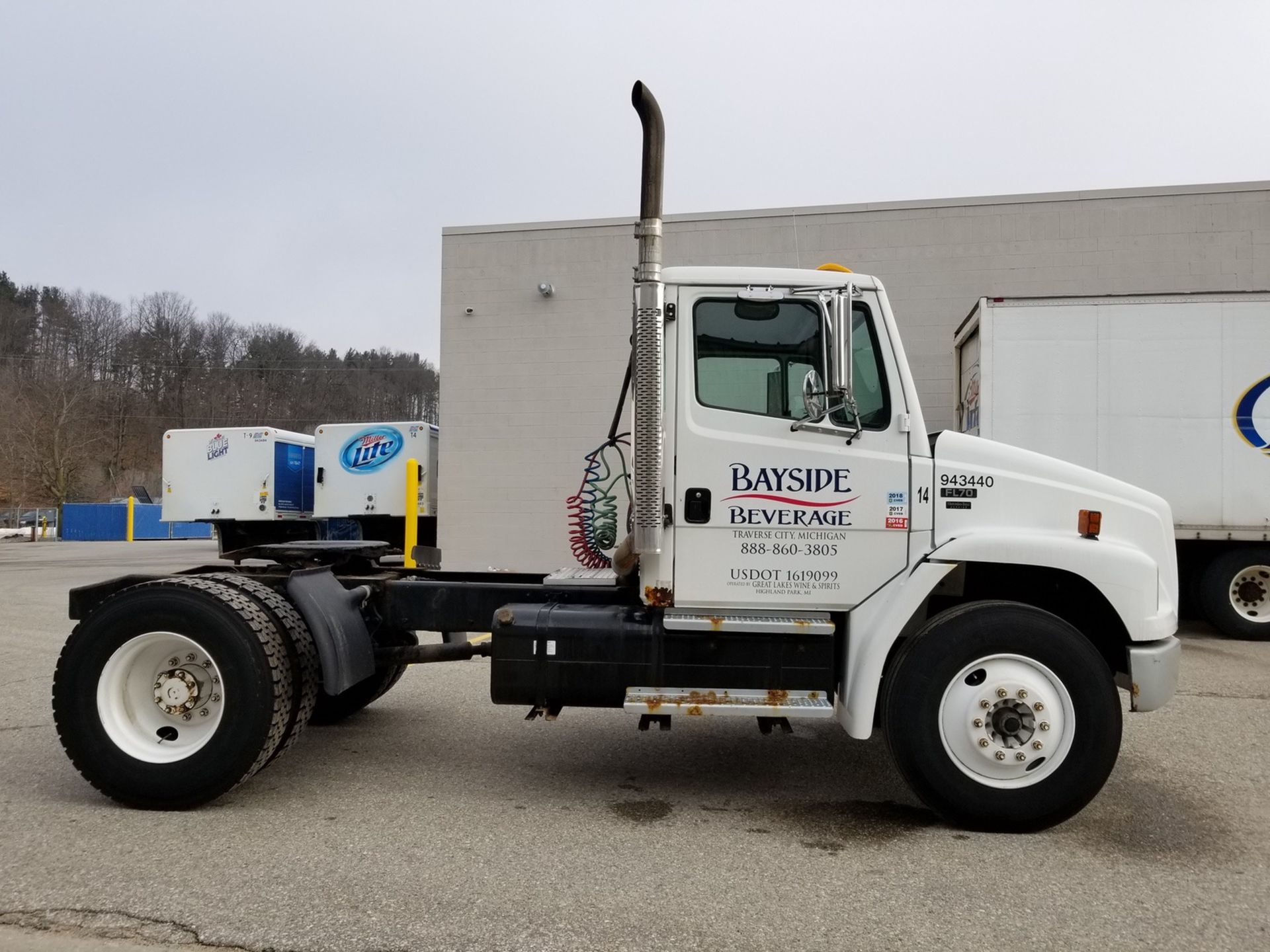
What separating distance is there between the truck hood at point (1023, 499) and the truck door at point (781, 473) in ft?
0.72

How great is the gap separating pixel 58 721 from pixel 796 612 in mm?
3720

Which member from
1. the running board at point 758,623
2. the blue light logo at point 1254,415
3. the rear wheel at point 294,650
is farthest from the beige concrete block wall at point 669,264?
the rear wheel at point 294,650

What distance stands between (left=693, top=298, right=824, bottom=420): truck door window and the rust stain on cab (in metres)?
0.95

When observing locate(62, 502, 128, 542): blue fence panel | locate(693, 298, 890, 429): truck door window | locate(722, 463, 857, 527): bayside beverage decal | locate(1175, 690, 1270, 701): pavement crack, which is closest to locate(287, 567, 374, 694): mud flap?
locate(722, 463, 857, 527): bayside beverage decal

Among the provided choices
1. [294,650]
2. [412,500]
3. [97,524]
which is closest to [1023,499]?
[294,650]

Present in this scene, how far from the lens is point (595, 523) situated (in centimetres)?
564

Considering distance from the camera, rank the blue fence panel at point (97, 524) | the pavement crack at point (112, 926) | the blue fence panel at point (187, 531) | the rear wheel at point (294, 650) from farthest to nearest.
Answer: the blue fence panel at point (187, 531) → the blue fence panel at point (97, 524) → the rear wheel at point (294, 650) → the pavement crack at point (112, 926)

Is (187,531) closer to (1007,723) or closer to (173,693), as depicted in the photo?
(173,693)

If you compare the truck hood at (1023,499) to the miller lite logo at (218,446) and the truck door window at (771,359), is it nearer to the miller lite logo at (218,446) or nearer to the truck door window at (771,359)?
the truck door window at (771,359)

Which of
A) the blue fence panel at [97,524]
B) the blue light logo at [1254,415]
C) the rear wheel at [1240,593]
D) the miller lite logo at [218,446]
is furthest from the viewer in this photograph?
the blue fence panel at [97,524]

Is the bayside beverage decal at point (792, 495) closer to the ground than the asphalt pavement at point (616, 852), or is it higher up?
higher up

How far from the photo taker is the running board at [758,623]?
4.34 meters

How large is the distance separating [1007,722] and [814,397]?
1.74 meters

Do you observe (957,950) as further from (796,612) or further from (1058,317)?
(1058,317)
